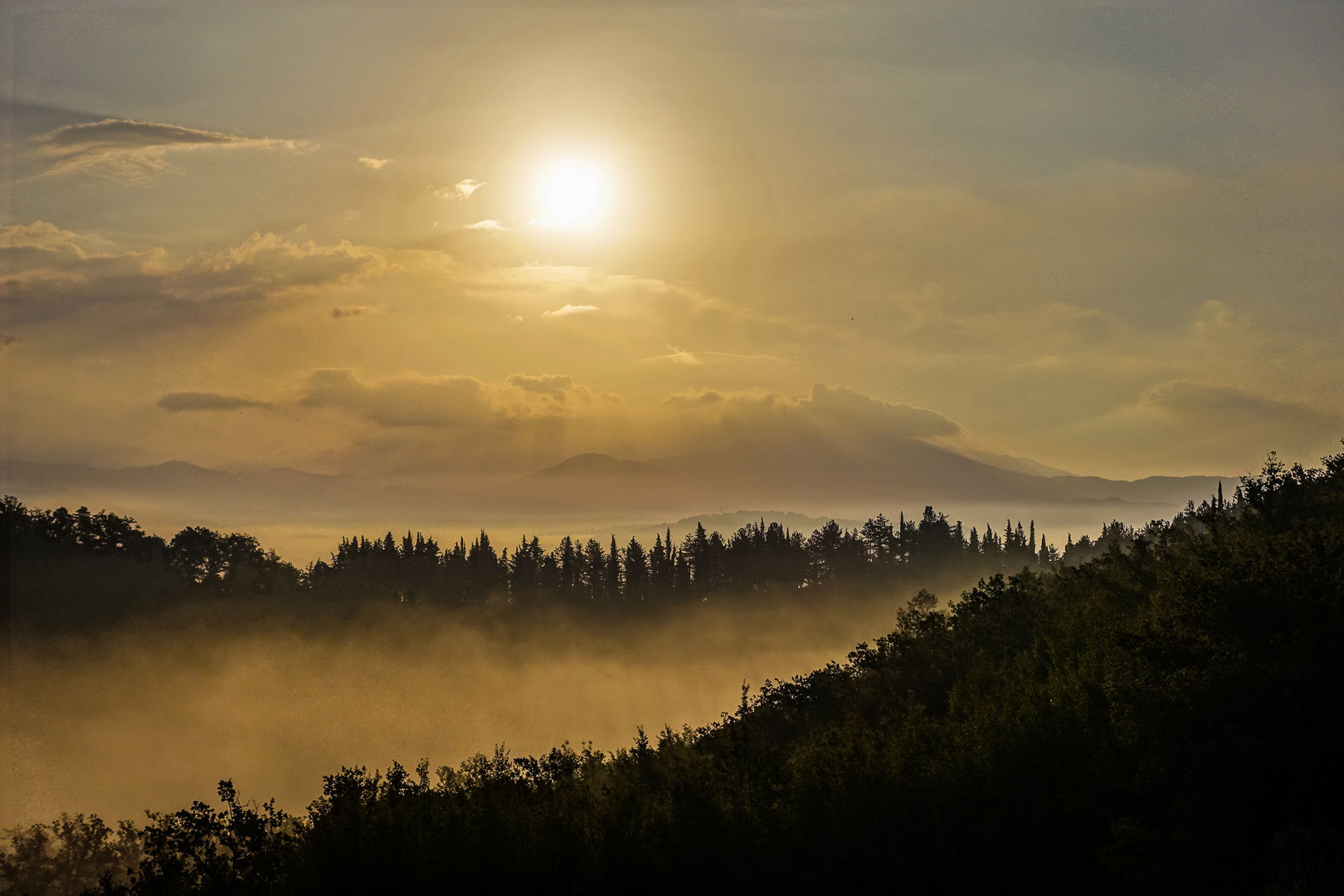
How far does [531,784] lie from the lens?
293ft

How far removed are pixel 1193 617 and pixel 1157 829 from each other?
10.4 metres

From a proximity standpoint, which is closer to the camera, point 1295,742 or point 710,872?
point 1295,742

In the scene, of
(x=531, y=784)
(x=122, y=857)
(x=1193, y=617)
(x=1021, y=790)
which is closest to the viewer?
(x=1193, y=617)

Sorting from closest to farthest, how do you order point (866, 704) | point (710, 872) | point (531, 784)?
point (710, 872)
point (531, 784)
point (866, 704)

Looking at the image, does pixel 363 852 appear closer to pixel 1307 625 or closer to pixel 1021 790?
pixel 1021 790

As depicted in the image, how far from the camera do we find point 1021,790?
64.5 metres

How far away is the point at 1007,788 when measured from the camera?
2547 inches

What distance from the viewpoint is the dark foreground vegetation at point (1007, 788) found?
153 ft

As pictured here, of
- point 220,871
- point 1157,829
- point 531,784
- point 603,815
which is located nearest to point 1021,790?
point 1157,829

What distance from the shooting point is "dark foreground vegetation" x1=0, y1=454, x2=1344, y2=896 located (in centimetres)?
4653

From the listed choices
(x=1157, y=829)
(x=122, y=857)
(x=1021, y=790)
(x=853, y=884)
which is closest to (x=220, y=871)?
(x=853, y=884)

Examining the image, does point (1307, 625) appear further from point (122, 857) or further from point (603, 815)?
point (122, 857)

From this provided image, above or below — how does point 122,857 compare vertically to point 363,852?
below

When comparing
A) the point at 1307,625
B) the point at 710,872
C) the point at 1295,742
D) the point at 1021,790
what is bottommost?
the point at 710,872
